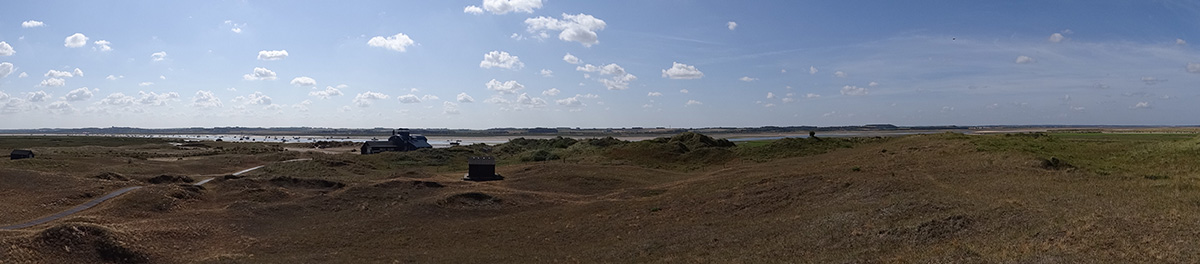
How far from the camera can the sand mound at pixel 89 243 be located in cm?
1659

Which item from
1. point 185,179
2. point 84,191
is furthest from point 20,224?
point 185,179

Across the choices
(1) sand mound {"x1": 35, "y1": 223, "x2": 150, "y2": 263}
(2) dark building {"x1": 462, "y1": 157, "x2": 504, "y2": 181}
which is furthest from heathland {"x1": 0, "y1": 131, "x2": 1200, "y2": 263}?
(2) dark building {"x1": 462, "y1": 157, "x2": 504, "y2": 181}

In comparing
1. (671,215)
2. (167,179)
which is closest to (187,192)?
(167,179)

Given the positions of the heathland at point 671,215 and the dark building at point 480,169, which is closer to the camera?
the heathland at point 671,215

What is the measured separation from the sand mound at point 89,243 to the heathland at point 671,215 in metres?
0.05

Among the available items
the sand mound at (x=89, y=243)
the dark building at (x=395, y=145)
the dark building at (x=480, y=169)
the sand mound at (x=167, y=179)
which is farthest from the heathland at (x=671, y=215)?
the dark building at (x=395, y=145)

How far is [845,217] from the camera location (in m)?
17.3

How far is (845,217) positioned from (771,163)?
23996mm

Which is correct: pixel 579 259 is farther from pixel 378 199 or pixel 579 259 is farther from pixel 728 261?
pixel 378 199

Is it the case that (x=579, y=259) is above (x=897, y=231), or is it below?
below

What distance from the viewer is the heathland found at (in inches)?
522

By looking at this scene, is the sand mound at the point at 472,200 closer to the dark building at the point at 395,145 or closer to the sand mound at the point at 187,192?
the sand mound at the point at 187,192

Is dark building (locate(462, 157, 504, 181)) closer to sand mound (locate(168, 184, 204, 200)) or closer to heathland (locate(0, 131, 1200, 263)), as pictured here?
heathland (locate(0, 131, 1200, 263))

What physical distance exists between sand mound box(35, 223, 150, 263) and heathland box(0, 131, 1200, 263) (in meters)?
0.05
